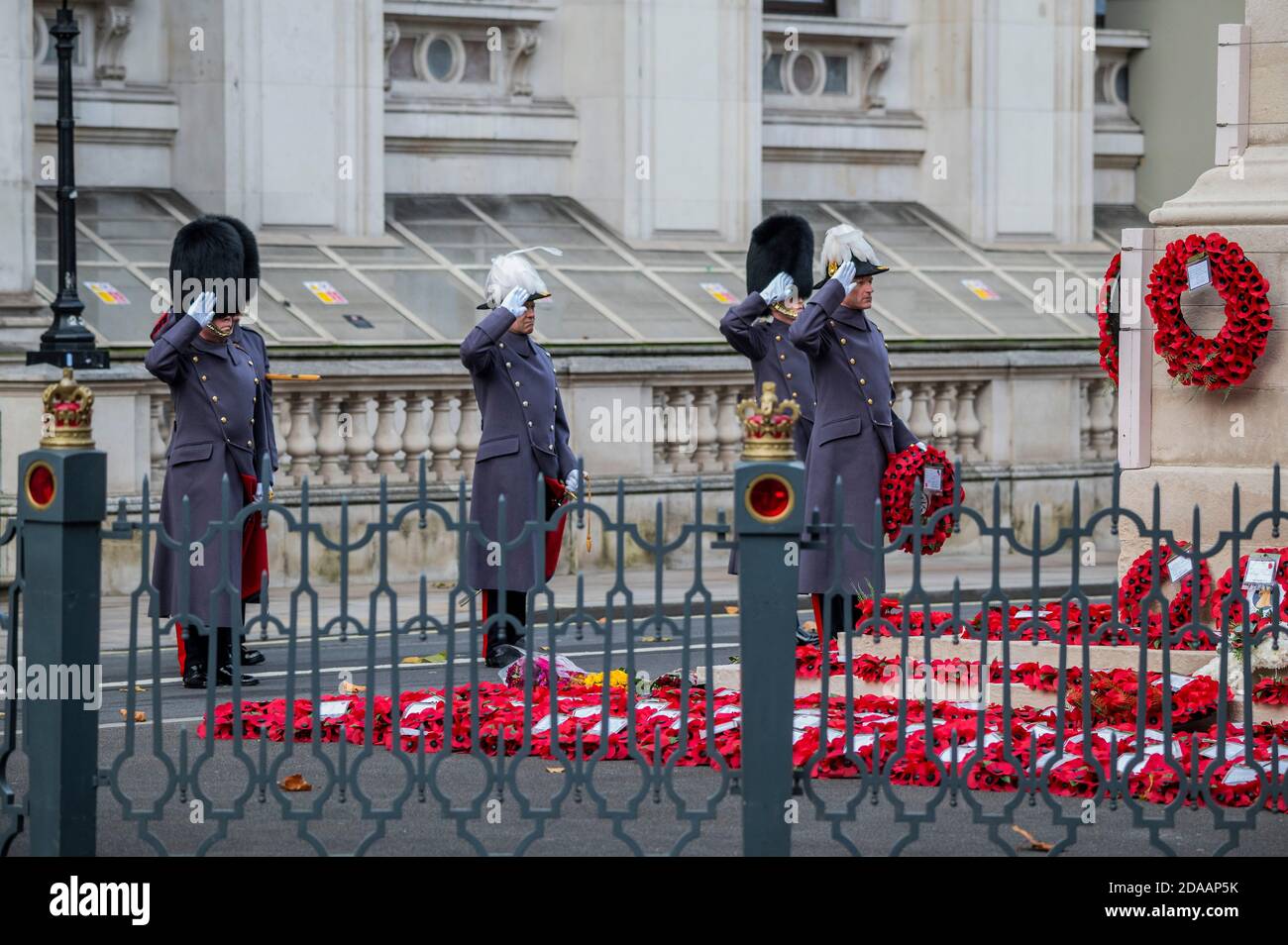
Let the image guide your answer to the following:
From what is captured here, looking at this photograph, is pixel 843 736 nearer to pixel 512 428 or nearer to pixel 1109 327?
pixel 1109 327

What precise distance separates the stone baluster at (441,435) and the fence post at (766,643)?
1048cm

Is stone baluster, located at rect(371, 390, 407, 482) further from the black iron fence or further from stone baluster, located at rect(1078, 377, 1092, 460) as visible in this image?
the black iron fence

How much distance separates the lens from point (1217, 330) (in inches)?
442

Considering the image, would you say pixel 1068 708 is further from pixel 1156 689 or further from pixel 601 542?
Result: pixel 601 542

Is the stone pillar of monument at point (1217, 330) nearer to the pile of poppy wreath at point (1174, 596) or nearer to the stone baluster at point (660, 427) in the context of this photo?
the pile of poppy wreath at point (1174, 596)

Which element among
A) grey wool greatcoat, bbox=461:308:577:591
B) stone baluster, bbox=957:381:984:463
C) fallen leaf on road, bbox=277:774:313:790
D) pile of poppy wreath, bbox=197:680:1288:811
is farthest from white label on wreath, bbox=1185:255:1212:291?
stone baluster, bbox=957:381:984:463

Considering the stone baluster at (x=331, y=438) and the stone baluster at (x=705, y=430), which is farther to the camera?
the stone baluster at (x=705, y=430)

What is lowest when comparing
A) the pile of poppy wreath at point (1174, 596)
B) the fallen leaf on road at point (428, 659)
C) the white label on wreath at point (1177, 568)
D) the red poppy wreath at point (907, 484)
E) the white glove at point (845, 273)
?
the fallen leaf on road at point (428, 659)

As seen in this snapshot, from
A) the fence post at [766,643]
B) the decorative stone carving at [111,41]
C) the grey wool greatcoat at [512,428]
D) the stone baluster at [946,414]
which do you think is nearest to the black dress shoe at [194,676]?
the grey wool greatcoat at [512,428]

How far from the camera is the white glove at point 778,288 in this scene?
45.1ft

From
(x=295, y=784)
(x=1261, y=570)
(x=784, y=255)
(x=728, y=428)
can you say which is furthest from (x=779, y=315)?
(x=295, y=784)

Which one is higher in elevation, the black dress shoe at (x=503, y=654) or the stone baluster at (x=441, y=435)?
the stone baluster at (x=441, y=435)

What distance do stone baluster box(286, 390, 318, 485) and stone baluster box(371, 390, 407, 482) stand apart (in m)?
0.47
